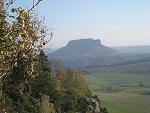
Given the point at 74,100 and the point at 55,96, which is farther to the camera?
the point at 74,100

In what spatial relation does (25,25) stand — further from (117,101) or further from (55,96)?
(117,101)

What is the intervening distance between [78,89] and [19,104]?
57755mm

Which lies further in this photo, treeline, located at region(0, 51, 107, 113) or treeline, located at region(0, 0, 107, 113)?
treeline, located at region(0, 51, 107, 113)

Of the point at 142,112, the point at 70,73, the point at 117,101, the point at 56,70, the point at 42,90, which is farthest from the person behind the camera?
the point at 117,101

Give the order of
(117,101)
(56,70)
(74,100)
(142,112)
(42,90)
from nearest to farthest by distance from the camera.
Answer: (42,90), (74,100), (56,70), (142,112), (117,101)

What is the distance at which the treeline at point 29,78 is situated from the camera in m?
18.7

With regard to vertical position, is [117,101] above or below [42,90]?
below

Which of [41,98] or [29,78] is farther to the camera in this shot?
[41,98]

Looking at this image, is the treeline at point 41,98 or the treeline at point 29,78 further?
the treeline at point 41,98

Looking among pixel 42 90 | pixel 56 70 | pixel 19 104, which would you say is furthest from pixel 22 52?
pixel 56 70

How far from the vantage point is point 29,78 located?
2478 centimetres

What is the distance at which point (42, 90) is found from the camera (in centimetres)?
8300

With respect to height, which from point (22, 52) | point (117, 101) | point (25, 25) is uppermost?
point (25, 25)

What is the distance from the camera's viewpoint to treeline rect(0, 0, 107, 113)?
1866 cm
